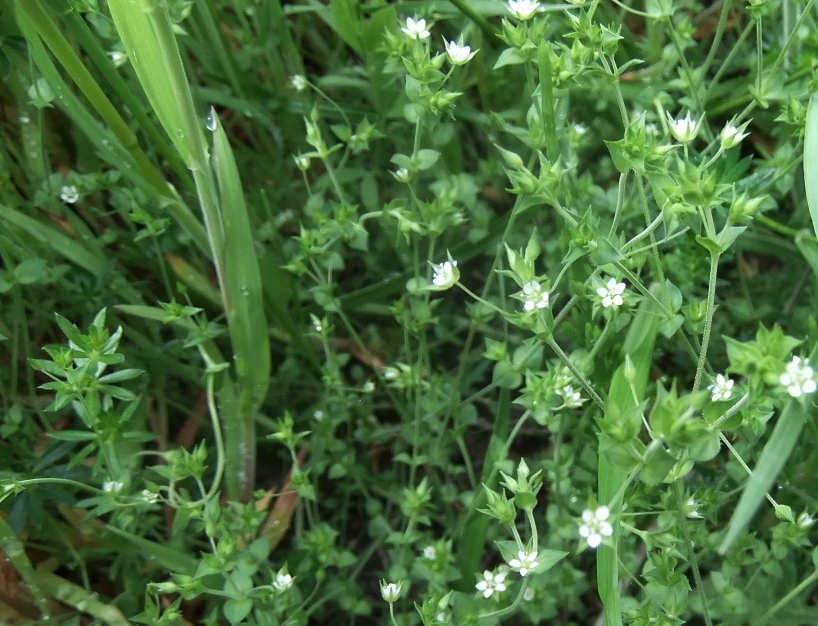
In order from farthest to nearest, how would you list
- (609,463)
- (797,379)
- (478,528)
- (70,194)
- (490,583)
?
(70,194) < (478,528) < (490,583) < (609,463) < (797,379)

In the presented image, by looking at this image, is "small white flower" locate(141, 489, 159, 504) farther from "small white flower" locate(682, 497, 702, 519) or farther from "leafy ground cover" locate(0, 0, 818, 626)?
"small white flower" locate(682, 497, 702, 519)

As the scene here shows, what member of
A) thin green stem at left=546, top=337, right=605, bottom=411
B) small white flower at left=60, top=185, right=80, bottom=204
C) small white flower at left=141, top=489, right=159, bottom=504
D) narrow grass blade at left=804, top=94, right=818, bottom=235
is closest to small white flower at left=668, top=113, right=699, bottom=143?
narrow grass blade at left=804, top=94, right=818, bottom=235

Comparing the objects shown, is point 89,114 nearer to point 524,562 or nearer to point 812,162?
point 524,562

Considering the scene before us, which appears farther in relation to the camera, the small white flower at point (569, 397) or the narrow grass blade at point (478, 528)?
the narrow grass blade at point (478, 528)

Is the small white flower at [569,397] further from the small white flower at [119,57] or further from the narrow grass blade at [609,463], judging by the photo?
the small white flower at [119,57]

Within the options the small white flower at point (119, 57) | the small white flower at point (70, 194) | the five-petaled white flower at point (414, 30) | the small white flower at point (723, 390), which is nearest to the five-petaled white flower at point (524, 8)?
the five-petaled white flower at point (414, 30)

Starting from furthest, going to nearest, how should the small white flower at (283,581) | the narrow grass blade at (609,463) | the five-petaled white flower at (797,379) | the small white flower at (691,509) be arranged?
the small white flower at (283,581) < the small white flower at (691,509) < the narrow grass blade at (609,463) < the five-petaled white flower at (797,379)

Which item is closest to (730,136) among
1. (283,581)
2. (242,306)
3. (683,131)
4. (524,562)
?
(683,131)
